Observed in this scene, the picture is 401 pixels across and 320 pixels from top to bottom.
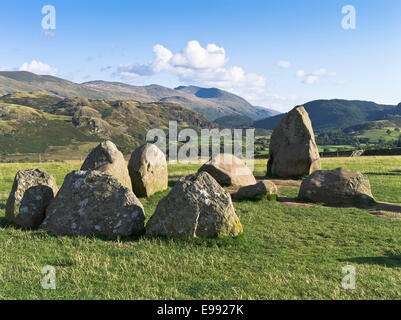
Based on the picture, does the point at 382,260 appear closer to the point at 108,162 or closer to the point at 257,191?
the point at 257,191

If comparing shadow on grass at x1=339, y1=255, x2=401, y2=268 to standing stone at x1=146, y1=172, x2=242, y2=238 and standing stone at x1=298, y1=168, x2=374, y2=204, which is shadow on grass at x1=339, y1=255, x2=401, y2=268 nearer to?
standing stone at x1=146, y1=172, x2=242, y2=238

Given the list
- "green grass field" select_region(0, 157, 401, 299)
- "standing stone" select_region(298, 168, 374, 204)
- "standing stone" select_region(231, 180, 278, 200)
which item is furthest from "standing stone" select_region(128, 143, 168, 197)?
"standing stone" select_region(298, 168, 374, 204)

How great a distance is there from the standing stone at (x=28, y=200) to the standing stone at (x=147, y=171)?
6133 millimetres

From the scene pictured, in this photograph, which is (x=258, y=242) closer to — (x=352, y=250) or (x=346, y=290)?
(x=352, y=250)

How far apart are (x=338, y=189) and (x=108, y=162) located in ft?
41.2

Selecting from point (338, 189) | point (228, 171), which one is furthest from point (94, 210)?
point (338, 189)

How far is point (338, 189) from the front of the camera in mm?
18438

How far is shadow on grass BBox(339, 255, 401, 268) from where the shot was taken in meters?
9.48

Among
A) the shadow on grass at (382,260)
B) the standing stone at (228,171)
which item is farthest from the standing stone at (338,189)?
the shadow on grass at (382,260)

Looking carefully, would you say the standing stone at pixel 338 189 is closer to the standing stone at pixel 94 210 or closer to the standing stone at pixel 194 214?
the standing stone at pixel 194 214

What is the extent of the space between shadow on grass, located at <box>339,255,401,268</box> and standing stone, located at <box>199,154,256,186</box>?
41.2 ft

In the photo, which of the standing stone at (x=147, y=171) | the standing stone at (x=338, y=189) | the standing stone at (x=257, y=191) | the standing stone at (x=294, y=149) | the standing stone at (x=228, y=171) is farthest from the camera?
the standing stone at (x=294, y=149)

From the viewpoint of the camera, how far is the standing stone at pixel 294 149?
87.9ft

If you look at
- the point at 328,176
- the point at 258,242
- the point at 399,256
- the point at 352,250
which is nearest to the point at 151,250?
the point at 258,242
